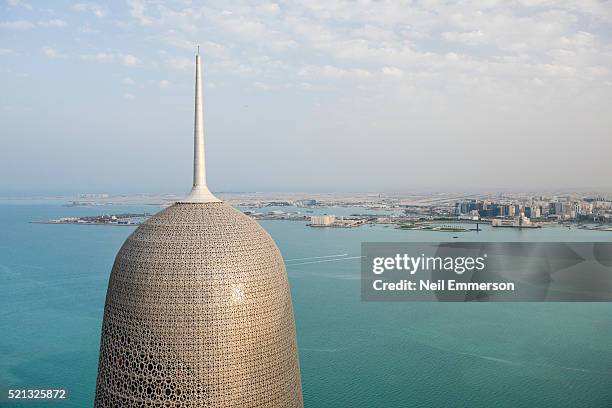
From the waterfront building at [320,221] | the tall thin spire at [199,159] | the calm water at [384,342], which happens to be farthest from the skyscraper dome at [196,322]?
the waterfront building at [320,221]

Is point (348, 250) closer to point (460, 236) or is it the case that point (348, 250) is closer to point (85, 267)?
point (460, 236)

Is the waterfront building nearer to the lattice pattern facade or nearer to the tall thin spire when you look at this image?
the tall thin spire

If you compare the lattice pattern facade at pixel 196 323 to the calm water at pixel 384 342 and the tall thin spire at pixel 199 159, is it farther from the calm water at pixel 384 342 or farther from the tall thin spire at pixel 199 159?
the calm water at pixel 384 342

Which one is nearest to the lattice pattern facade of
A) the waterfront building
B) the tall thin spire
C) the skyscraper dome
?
the skyscraper dome

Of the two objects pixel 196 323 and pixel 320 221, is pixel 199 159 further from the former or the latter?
pixel 320 221

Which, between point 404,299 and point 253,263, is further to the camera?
point 404,299

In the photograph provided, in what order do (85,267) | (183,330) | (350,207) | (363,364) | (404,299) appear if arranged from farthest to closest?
(350,207)
(85,267)
(404,299)
(363,364)
(183,330)

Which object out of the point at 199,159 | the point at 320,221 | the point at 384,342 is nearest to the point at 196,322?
the point at 199,159

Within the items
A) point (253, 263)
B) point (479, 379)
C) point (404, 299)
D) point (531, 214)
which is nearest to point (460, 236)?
point (531, 214)
